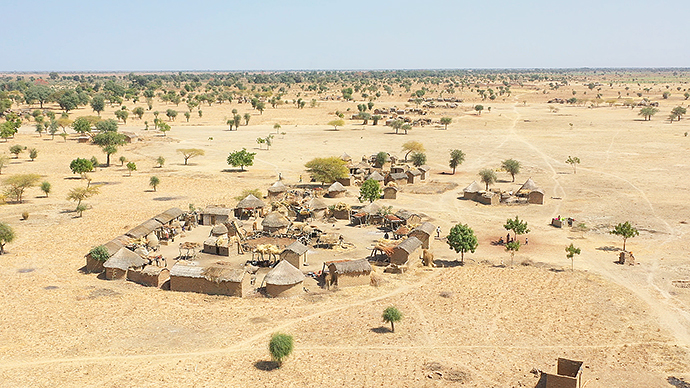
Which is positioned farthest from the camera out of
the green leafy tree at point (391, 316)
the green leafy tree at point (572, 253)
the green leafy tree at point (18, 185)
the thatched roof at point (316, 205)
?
the green leafy tree at point (18, 185)

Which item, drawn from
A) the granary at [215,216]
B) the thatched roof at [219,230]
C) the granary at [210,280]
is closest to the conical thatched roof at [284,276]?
the granary at [210,280]

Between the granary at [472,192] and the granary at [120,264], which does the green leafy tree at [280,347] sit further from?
the granary at [472,192]

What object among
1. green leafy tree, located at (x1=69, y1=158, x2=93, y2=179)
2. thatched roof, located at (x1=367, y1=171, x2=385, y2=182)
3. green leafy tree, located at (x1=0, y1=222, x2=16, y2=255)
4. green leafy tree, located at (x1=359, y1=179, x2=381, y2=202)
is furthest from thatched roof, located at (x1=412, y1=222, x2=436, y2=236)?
green leafy tree, located at (x1=69, y1=158, x2=93, y2=179)

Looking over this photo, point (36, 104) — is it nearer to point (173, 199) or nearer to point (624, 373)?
point (173, 199)

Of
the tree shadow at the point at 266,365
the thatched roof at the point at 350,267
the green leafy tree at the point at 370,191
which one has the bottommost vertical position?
the tree shadow at the point at 266,365

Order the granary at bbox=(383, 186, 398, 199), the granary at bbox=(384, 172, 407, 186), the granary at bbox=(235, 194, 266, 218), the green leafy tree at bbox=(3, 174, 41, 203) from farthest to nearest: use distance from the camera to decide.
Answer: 1. the granary at bbox=(384, 172, 407, 186)
2. the granary at bbox=(383, 186, 398, 199)
3. the green leafy tree at bbox=(3, 174, 41, 203)
4. the granary at bbox=(235, 194, 266, 218)

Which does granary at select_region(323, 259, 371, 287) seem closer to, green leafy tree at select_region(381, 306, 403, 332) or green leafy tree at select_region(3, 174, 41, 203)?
green leafy tree at select_region(381, 306, 403, 332)

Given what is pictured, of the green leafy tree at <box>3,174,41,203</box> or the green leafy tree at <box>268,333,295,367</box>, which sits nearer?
the green leafy tree at <box>268,333,295,367</box>
